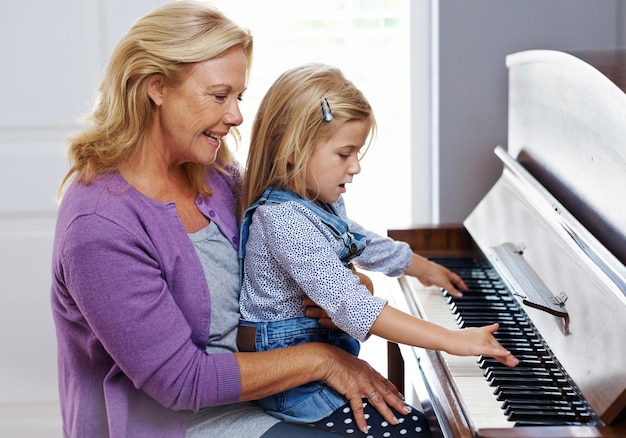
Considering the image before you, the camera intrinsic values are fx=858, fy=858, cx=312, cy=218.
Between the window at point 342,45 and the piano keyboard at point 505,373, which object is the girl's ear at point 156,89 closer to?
the piano keyboard at point 505,373

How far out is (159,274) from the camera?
148 centimetres

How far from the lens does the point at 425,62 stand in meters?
2.84

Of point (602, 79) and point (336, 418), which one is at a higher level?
point (602, 79)

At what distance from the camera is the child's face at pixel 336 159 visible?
1.62m

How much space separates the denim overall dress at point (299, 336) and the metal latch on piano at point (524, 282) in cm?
30

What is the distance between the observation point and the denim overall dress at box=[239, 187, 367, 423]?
1.61 metres

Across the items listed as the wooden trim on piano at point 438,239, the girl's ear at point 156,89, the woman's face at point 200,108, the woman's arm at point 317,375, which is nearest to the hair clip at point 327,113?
the woman's face at point 200,108

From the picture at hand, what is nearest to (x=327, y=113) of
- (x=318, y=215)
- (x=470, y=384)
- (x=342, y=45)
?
(x=318, y=215)

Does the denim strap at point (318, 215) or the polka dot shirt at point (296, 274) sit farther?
Result: the denim strap at point (318, 215)

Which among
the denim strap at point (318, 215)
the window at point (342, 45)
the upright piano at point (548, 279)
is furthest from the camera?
the window at point (342, 45)

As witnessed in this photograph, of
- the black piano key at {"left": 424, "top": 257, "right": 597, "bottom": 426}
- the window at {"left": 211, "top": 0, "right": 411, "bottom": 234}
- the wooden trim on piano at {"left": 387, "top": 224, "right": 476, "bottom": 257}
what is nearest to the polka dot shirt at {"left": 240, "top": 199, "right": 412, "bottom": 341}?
the black piano key at {"left": 424, "top": 257, "right": 597, "bottom": 426}

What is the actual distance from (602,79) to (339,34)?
6.11 feet

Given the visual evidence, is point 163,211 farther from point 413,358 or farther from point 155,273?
point 413,358

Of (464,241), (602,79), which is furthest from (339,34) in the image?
(602,79)
